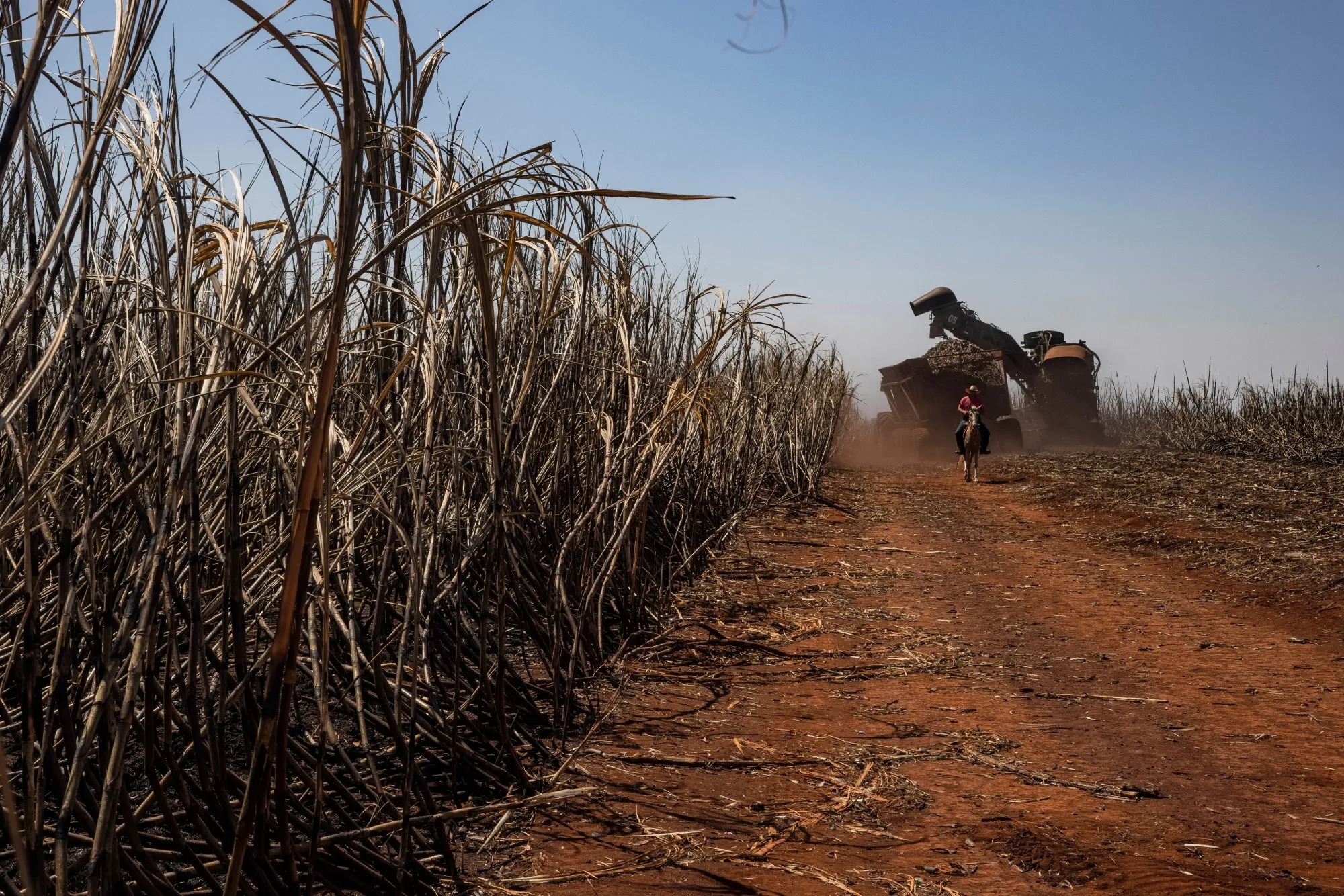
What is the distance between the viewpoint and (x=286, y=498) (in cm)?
195

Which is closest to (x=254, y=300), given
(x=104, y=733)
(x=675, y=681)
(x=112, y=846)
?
(x=104, y=733)

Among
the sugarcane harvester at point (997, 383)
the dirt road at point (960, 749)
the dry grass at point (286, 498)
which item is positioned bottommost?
the dirt road at point (960, 749)

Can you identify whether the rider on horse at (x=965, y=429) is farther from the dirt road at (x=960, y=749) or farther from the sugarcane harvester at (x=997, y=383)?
the dirt road at (x=960, y=749)

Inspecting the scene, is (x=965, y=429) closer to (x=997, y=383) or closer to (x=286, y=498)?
(x=997, y=383)

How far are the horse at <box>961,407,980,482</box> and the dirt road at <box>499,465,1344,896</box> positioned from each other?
20.8ft

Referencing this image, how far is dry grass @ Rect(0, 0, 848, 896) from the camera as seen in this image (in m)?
1.06

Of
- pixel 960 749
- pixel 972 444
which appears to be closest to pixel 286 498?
pixel 960 749

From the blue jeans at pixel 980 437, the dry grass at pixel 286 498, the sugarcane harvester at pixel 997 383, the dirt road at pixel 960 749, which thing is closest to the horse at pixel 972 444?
the blue jeans at pixel 980 437

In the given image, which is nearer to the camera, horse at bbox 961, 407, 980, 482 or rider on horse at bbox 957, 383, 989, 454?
horse at bbox 961, 407, 980, 482

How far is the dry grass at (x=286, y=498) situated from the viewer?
1063 mm

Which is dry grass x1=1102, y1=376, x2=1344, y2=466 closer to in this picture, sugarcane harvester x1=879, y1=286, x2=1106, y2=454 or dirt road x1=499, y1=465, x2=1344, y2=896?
sugarcane harvester x1=879, y1=286, x2=1106, y2=454

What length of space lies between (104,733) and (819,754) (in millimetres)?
1891

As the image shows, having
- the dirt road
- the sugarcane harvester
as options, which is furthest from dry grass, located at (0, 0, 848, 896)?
the sugarcane harvester

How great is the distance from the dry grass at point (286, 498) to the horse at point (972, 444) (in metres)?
9.15
